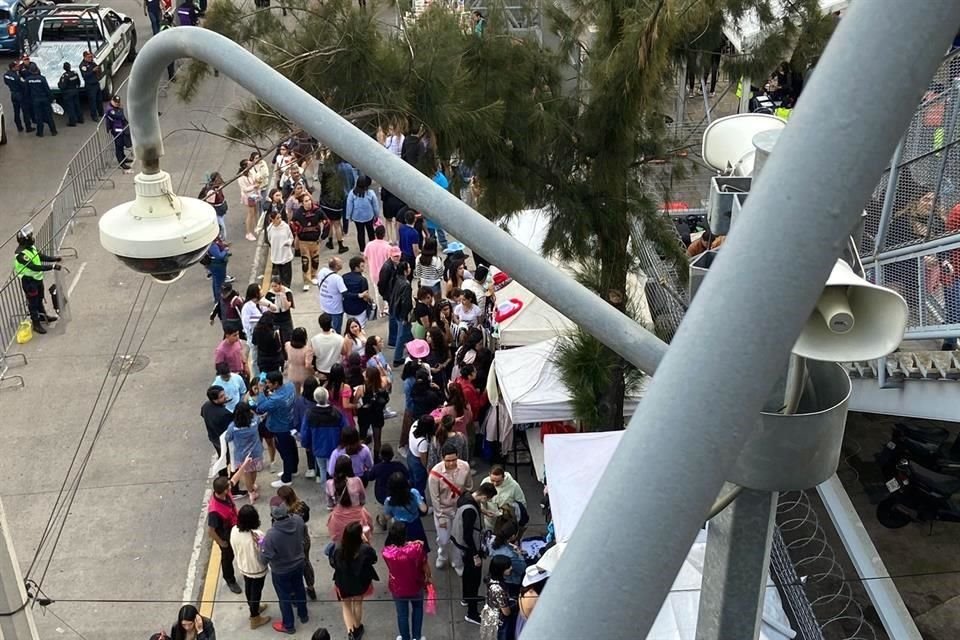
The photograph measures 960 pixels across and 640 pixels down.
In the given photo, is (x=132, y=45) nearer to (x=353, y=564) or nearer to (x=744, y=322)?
(x=353, y=564)

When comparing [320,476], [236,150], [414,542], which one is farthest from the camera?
[236,150]

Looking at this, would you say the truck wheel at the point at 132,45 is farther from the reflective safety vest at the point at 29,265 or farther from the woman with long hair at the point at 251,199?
the reflective safety vest at the point at 29,265

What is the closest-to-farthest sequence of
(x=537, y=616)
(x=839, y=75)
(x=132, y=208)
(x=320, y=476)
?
(x=839, y=75) → (x=537, y=616) → (x=132, y=208) → (x=320, y=476)

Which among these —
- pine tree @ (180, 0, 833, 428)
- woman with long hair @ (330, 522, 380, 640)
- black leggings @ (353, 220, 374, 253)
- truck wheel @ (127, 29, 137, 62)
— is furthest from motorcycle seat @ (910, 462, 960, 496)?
truck wheel @ (127, 29, 137, 62)

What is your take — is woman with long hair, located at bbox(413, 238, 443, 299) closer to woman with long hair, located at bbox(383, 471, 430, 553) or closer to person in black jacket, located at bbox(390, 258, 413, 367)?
person in black jacket, located at bbox(390, 258, 413, 367)

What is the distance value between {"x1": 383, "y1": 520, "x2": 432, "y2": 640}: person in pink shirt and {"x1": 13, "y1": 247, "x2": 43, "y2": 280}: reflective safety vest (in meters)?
7.75

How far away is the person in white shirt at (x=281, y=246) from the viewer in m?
15.1

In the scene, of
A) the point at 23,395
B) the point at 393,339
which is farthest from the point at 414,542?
the point at 23,395

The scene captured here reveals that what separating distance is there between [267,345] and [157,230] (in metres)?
7.96

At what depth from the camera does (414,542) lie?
8883 millimetres

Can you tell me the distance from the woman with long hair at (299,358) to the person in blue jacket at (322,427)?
3.21 feet

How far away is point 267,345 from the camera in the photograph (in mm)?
12430

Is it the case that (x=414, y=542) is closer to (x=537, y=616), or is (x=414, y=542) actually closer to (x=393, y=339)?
(x=393, y=339)

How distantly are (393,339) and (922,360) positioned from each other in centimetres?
722
